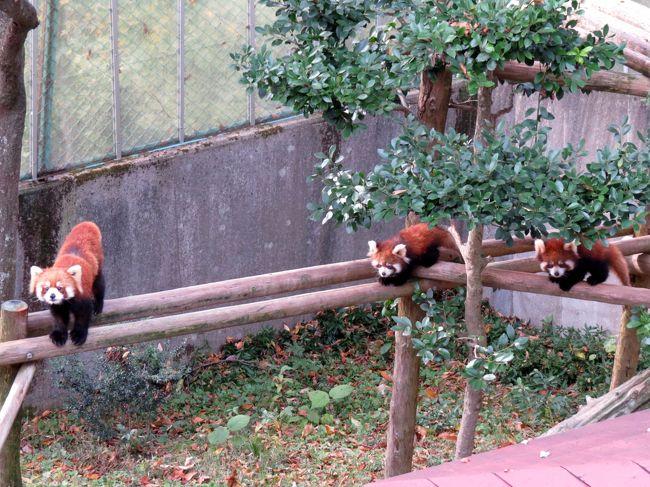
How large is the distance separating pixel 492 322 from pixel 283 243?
2.26 m

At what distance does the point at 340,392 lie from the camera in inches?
285

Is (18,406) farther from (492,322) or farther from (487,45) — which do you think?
(492,322)

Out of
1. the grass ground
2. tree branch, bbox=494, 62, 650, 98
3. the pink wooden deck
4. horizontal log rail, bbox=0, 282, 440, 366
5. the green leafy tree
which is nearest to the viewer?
the pink wooden deck

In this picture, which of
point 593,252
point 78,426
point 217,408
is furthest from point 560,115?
point 78,426

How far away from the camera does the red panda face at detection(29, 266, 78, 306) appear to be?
438 centimetres

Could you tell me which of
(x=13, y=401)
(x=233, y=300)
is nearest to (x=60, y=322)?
(x=13, y=401)

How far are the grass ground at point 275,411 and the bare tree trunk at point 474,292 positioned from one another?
1533 millimetres

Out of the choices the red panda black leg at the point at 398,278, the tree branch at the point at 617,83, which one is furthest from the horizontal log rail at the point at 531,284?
the tree branch at the point at 617,83

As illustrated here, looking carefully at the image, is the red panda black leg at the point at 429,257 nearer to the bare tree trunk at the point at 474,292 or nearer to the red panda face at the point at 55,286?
the bare tree trunk at the point at 474,292

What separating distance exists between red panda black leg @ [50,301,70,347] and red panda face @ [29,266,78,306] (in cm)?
3

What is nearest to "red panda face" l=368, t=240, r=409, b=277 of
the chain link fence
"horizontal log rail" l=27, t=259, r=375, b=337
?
"horizontal log rail" l=27, t=259, r=375, b=337

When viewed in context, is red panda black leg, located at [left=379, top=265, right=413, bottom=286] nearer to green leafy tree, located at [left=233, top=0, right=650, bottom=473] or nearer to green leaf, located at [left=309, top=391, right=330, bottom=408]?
green leafy tree, located at [left=233, top=0, right=650, bottom=473]

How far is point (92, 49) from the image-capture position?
7129 mm

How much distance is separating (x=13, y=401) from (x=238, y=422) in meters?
2.69
